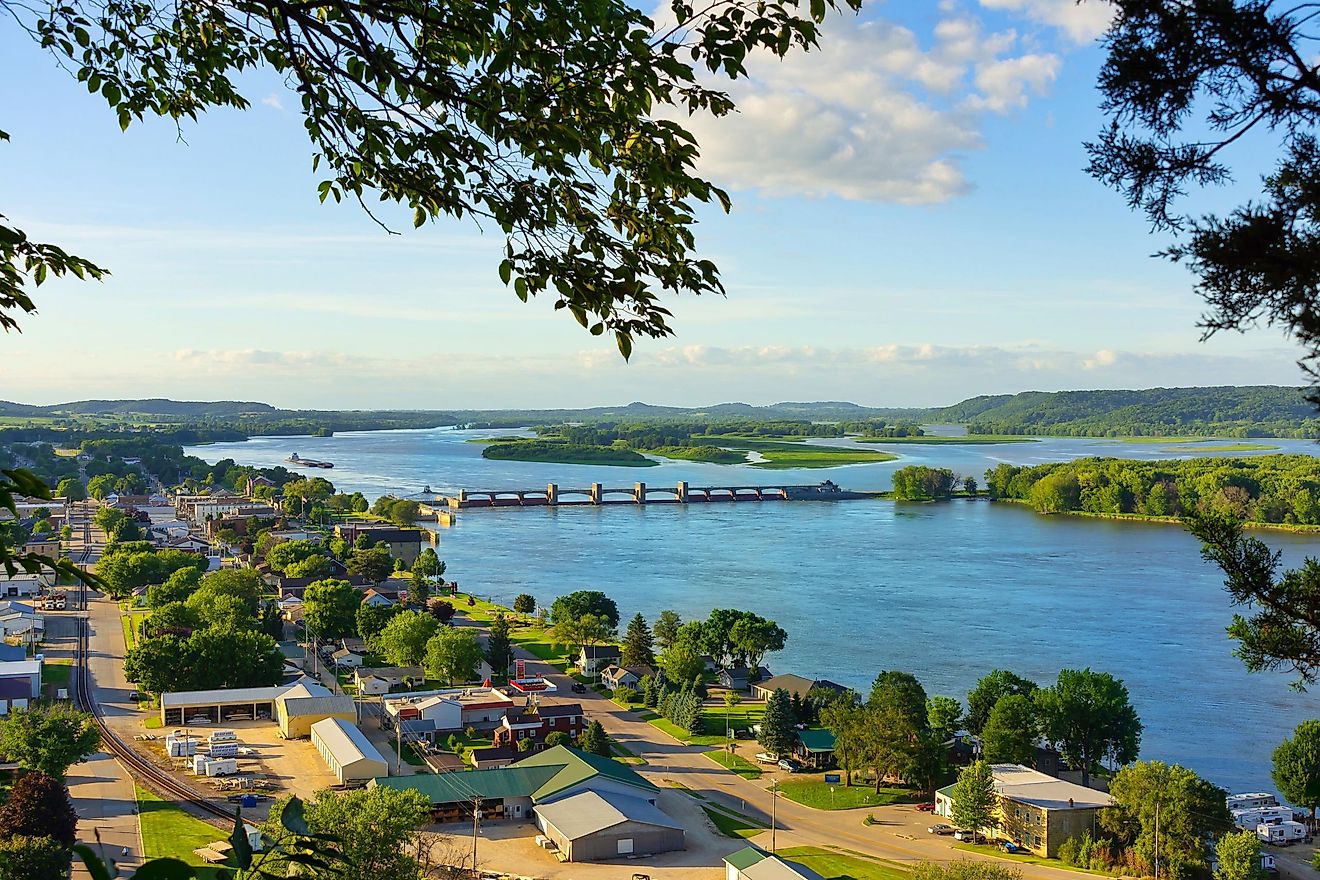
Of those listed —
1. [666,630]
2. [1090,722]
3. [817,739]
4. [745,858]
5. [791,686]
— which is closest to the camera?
[745,858]

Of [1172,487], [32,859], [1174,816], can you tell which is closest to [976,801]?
[1174,816]

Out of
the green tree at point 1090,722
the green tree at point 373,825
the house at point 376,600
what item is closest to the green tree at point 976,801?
the green tree at point 1090,722

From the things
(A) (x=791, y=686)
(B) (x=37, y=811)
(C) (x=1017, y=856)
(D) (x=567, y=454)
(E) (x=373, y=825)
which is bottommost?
(C) (x=1017, y=856)

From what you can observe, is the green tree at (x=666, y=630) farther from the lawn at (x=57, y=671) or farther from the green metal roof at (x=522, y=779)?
the lawn at (x=57, y=671)

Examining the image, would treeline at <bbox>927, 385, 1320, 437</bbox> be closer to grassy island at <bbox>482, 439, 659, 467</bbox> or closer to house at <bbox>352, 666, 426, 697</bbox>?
grassy island at <bbox>482, 439, 659, 467</bbox>

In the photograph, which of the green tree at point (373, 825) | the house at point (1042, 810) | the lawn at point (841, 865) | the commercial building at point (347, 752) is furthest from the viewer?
the commercial building at point (347, 752)

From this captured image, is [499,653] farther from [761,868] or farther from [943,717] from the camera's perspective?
[761,868]

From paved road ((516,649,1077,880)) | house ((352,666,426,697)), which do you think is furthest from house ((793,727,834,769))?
house ((352,666,426,697))
